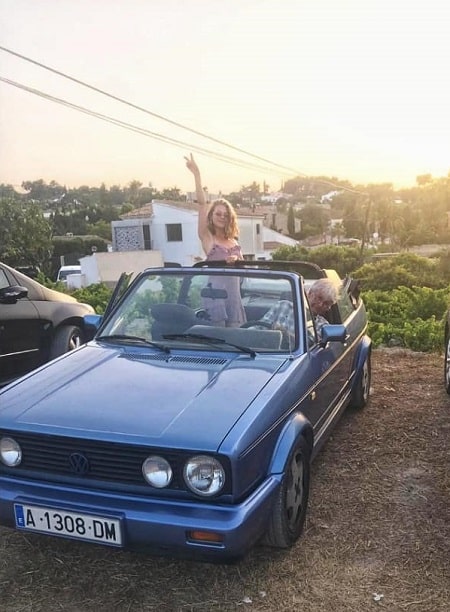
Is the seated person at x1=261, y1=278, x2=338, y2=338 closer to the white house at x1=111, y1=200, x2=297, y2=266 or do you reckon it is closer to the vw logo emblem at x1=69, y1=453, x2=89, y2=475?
the vw logo emblem at x1=69, y1=453, x2=89, y2=475

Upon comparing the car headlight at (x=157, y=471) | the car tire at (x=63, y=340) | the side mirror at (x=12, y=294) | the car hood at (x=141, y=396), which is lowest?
the car tire at (x=63, y=340)

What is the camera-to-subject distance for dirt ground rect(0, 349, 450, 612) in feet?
9.49

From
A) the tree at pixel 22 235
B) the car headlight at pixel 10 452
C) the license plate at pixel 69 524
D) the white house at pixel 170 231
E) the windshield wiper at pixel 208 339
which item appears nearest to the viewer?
the license plate at pixel 69 524

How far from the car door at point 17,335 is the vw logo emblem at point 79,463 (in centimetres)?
287

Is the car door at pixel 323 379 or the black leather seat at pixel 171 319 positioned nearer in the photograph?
the car door at pixel 323 379

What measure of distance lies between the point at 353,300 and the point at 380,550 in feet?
10.3

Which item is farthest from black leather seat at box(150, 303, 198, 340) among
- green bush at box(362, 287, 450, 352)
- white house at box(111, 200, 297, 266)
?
white house at box(111, 200, 297, 266)

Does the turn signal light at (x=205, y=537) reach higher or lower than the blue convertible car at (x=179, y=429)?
lower

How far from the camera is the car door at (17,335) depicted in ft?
18.1

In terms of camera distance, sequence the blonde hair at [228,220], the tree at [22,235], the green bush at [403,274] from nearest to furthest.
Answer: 1. the blonde hair at [228,220]
2. the green bush at [403,274]
3. the tree at [22,235]

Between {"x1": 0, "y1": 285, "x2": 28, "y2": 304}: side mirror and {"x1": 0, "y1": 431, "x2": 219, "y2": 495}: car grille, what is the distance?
2816mm

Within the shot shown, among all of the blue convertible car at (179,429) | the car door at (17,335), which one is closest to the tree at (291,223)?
the car door at (17,335)

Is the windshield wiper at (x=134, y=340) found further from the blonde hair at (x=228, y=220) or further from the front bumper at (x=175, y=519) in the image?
the blonde hair at (x=228, y=220)

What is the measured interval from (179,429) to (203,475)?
0.76 feet
